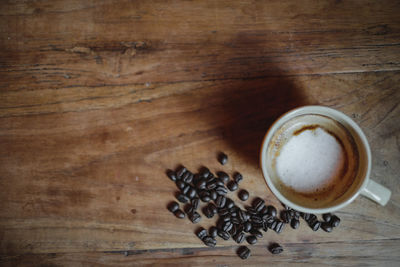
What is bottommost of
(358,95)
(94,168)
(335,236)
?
(335,236)

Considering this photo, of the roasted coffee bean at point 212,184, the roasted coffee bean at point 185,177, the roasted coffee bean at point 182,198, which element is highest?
the roasted coffee bean at point 185,177

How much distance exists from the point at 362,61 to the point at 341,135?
11.6 inches

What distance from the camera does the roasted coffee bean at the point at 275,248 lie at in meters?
0.93

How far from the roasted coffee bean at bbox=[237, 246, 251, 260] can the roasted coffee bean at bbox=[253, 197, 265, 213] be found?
13 centimetres

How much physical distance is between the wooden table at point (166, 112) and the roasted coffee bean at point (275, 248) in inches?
0.8

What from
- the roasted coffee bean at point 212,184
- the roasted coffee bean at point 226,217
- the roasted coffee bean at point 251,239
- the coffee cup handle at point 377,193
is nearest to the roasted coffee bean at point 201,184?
the roasted coffee bean at point 212,184

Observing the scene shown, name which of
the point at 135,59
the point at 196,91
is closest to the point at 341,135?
the point at 196,91

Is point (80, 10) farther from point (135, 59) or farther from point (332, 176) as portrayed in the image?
point (332, 176)

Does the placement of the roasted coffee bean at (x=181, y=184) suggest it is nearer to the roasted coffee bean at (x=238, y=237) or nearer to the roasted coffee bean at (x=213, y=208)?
the roasted coffee bean at (x=213, y=208)

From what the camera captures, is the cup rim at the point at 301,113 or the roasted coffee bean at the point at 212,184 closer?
the cup rim at the point at 301,113

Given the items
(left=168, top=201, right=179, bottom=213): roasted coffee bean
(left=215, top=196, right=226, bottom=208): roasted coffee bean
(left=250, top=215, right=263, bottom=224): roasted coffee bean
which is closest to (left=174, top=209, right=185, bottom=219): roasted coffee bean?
(left=168, top=201, right=179, bottom=213): roasted coffee bean

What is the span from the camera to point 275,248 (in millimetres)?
936

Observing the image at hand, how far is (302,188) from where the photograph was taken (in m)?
0.86

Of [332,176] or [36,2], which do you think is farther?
[36,2]
